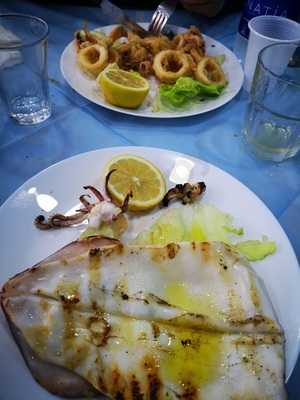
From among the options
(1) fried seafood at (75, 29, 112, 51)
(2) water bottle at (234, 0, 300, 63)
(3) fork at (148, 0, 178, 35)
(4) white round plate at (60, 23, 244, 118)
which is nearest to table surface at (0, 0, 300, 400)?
(4) white round plate at (60, 23, 244, 118)

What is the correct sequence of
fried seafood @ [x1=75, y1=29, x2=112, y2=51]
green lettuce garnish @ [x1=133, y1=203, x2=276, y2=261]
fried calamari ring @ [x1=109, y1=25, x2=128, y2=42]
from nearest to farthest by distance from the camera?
1. green lettuce garnish @ [x1=133, y1=203, x2=276, y2=261]
2. fried seafood @ [x1=75, y1=29, x2=112, y2=51]
3. fried calamari ring @ [x1=109, y1=25, x2=128, y2=42]

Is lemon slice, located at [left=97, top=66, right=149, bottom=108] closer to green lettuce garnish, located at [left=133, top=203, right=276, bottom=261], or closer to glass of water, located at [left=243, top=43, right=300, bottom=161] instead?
glass of water, located at [left=243, top=43, right=300, bottom=161]

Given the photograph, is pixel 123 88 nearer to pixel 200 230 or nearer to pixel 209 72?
pixel 209 72

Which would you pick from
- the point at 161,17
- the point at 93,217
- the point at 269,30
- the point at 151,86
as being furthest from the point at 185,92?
the point at 93,217

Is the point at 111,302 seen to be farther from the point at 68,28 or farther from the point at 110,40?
the point at 68,28

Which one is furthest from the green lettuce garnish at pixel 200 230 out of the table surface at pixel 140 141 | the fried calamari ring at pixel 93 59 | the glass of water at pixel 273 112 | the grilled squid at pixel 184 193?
the fried calamari ring at pixel 93 59

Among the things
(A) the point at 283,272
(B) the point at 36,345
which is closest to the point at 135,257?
(B) the point at 36,345

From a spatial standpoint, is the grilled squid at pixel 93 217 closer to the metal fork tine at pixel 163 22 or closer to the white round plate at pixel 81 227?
the white round plate at pixel 81 227
